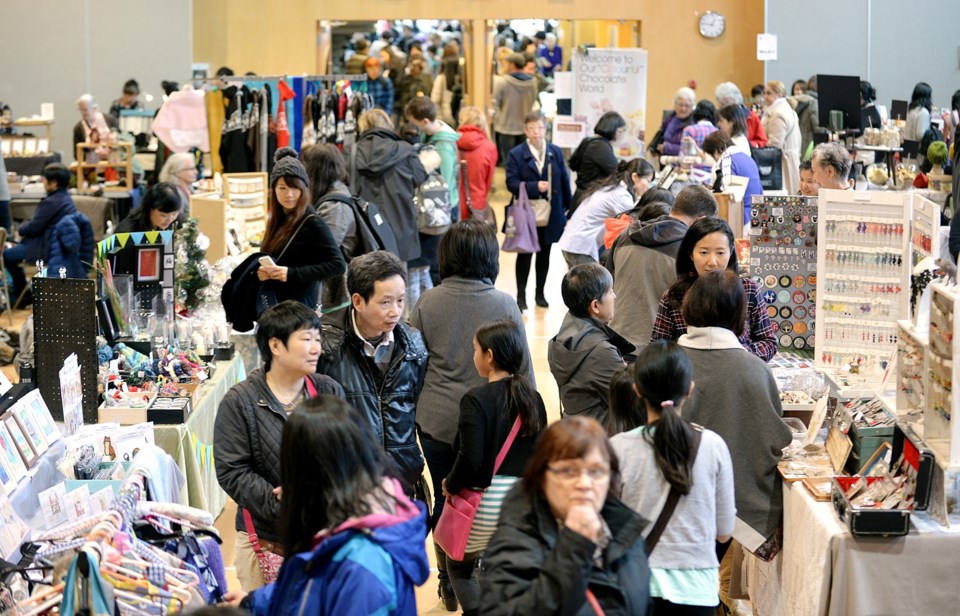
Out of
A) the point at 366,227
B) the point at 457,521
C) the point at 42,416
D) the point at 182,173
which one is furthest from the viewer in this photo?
the point at 182,173

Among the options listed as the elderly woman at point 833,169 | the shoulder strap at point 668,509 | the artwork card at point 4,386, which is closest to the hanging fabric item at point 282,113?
the elderly woman at point 833,169

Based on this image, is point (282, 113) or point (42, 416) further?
point (282, 113)

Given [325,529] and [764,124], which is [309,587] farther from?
[764,124]

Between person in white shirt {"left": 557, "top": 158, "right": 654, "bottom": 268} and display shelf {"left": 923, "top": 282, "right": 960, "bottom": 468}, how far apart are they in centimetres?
412

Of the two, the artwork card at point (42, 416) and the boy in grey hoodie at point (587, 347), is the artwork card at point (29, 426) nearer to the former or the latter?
the artwork card at point (42, 416)

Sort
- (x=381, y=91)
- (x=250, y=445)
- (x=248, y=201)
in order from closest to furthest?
(x=250, y=445), (x=248, y=201), (x=381, y=91)

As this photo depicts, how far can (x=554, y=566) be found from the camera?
2455mm

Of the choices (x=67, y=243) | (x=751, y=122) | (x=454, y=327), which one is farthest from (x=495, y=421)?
(x=751, y=122)

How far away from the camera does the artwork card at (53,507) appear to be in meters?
4.00

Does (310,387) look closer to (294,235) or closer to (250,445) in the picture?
(250,445)

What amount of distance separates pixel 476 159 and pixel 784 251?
15.4ft

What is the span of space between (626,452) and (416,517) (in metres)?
0.74

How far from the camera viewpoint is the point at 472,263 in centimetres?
450

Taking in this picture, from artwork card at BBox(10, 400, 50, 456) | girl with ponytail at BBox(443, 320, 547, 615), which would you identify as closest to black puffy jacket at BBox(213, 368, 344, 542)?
girl with ponytail at BBox(443, 320, 547, 615)
